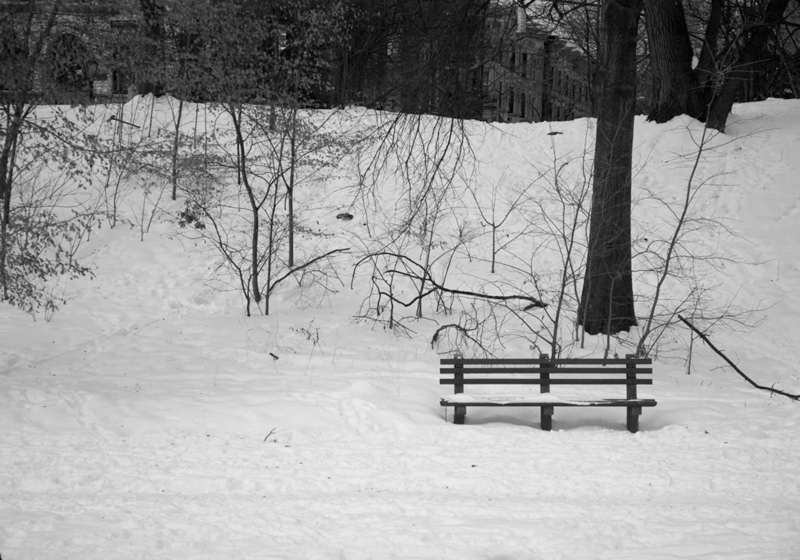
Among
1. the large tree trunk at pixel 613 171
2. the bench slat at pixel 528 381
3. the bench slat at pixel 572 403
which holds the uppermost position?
the large tree trunk at pixel 613 171

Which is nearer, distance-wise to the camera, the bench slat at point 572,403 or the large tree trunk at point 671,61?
the bench slat at point 572,403

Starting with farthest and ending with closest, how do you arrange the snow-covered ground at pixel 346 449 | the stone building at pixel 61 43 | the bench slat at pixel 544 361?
the stone building at pixel 61 43
the bench slat at pixel 544 361
the snow-covered ground at pixel 346 449

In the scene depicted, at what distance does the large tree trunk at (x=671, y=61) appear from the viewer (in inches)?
677

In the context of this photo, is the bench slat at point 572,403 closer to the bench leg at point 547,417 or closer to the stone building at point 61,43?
the bench leg at point 547,417

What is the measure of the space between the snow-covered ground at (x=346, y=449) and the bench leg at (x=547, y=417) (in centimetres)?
16

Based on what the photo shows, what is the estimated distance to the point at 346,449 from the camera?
687 centimetres

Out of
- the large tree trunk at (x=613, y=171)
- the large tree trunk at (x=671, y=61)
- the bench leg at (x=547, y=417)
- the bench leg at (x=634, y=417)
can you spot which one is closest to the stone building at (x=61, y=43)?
the bench leg at (x=547, y=417)

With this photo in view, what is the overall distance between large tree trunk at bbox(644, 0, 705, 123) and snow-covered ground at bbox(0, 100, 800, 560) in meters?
5.64

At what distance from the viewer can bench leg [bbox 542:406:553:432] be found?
7711 millimetres

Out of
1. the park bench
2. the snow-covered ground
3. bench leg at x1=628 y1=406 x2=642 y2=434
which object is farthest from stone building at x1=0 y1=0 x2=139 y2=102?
bench leg at x1=628 y1=406 x2=642 y2=434

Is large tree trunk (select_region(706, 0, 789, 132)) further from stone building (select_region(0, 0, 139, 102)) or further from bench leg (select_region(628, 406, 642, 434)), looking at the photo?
stone building (select_region(0, 0, 139, 102))

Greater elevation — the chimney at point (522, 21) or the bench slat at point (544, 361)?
the chimney at point (522, 21)

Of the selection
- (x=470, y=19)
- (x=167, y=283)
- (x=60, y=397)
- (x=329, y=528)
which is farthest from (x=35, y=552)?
(x=167, y=283)

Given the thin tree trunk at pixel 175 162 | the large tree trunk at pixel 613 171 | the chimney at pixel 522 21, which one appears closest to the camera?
the large tree trunk at pixel 613 171
